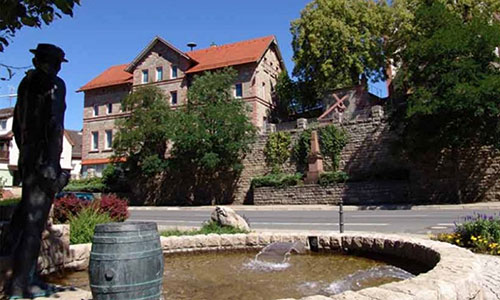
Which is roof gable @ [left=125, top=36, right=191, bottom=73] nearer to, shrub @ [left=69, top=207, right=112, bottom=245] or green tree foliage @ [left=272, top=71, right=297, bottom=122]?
green tree foliage @ [left=272, top=71, right=297, bottom=122]

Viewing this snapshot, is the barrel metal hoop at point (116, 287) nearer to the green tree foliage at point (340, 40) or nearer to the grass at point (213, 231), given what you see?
the grass at point (213, 231)

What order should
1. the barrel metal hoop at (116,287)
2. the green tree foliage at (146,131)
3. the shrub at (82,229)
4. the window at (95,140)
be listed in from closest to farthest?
the barrel metal hoop at (116,287) → the shrub at (82,229) → the green tree foliage at (146,131) → the window at (95,140)

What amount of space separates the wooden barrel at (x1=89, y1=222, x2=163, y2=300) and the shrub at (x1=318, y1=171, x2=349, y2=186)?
23.1 metres

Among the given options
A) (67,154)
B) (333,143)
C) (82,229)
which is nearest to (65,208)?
(82,229)

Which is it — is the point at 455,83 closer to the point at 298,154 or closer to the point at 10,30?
the point at 298,154

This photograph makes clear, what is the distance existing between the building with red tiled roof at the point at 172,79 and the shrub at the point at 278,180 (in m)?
9.40

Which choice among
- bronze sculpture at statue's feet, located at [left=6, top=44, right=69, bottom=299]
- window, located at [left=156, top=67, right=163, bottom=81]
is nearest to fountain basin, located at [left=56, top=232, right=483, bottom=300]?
bronze sculpture at statue's feet, located at [left=6, top=44, right=69, bottom=299]

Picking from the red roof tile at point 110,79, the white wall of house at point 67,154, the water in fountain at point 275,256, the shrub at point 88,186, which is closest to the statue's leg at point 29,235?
the water in fountain at point 275,256

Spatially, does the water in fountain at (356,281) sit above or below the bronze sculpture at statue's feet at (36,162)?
below

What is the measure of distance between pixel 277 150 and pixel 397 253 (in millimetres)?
24084

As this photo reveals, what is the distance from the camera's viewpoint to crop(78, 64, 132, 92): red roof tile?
146ft

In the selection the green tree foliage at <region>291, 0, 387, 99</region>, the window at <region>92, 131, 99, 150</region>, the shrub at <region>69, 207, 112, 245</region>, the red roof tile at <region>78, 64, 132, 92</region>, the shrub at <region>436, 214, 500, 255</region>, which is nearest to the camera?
the shrub at <region>436, 214, 500, 255</region>

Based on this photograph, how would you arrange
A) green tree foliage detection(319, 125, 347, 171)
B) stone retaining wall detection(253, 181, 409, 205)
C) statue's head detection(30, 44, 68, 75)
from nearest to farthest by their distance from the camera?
statue's head detection(30, 44, 68, 75) → stone retaining wall detection(253, 181, 409, 205) → green tree foliage detection(319, 125, 347, 171)

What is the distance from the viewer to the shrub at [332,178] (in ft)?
84.0
